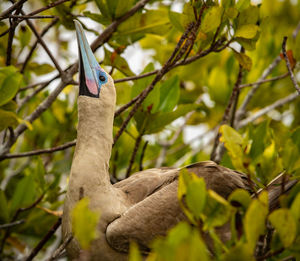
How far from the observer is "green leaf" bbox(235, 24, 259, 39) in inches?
124

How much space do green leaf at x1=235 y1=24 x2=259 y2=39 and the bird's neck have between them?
991mm

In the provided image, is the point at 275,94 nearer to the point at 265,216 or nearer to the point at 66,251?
the point at 66,251

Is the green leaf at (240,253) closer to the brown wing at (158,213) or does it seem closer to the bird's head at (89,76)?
the brown wing at (158,213)

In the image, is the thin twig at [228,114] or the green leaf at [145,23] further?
the thin twig at [228,114]

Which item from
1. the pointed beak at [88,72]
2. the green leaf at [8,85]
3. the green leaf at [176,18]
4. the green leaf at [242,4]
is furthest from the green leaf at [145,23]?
the green leaf at [8,85]

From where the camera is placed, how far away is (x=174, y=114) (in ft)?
12.2

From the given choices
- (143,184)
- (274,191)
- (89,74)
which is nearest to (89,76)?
(89,74)

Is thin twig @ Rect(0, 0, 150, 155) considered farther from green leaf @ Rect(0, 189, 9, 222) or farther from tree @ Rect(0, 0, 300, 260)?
green leaf @ Rect(0, 189, 9, 222)

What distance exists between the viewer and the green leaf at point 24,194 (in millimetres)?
3908

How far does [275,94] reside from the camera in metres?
5.02

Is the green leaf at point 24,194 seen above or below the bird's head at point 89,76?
below

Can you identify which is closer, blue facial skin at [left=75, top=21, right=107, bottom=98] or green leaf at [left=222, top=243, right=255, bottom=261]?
green leaf at [left=222, top=243, right=255, bottom=261]

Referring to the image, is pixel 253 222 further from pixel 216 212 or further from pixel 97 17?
pixel 97 17

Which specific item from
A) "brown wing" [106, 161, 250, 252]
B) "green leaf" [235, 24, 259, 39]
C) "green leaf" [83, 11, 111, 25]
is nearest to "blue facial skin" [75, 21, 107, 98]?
"green leaf" [83, 11, 111, 25]
